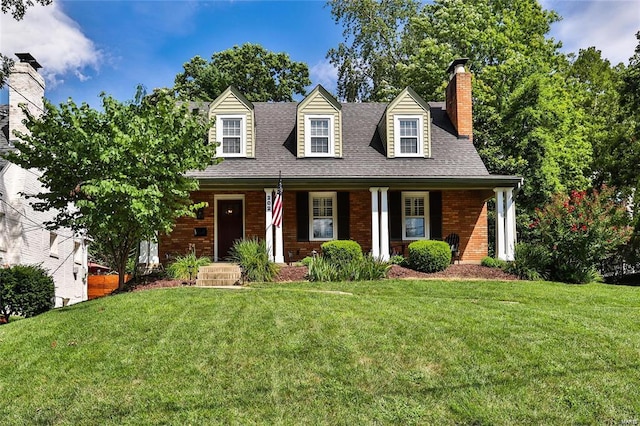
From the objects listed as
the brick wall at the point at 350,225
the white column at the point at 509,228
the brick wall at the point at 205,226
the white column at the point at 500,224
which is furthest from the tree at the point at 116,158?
the white column at the point at 509,228

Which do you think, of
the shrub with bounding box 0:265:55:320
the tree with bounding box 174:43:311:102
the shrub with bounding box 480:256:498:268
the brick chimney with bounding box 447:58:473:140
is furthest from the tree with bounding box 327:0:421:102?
the shrub with bounding box 0:265:55:320

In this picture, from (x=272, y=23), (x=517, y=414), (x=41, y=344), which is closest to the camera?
(x=517, y=414)

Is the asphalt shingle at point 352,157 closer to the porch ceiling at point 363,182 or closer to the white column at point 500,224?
the porch ceiling at point 363,182

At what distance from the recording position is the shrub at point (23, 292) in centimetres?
1234

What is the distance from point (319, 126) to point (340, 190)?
2.39 m

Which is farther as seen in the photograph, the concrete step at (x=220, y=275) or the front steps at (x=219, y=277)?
the concrete step at (x=220, y=275)

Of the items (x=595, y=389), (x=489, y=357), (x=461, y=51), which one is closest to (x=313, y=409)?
(x=489, y=357)

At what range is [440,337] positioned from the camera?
22.8 ft

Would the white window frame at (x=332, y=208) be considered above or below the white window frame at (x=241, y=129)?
below

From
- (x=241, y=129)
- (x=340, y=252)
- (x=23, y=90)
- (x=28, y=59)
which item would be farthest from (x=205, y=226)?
(x=28, y=59)

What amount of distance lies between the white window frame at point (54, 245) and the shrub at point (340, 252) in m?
9.48

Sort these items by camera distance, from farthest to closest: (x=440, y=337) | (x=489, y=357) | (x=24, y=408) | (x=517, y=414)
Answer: (x=440, y=337) < (x=489, y=357) < (x=24, y=408) < (x=517, y=414)

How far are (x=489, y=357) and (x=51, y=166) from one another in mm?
10362

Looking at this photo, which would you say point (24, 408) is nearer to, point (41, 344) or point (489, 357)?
point (41, 344)
